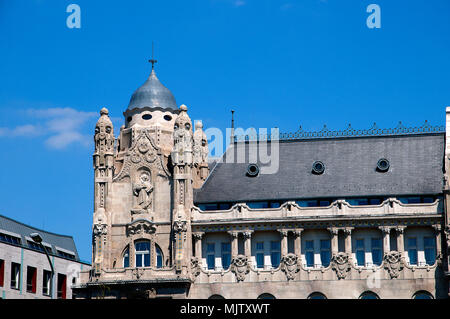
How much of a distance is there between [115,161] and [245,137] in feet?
46.9

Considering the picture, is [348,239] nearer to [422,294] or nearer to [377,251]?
[377,251]

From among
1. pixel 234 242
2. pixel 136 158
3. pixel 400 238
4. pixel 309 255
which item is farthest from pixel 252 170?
pixel 400 238

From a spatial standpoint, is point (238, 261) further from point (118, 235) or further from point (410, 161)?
point (410, 161)

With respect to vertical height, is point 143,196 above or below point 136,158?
below

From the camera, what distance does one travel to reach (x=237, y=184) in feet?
357

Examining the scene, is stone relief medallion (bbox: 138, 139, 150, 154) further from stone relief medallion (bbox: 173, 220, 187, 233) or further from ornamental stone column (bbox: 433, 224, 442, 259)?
ornamental stone column (bbox: 433, 224, 442, 259)

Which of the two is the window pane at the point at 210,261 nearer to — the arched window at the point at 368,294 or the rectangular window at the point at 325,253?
the rectangular window at the point at 325,253

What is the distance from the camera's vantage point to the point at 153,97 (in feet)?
364

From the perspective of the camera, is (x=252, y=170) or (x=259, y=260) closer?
(x=259, y=260)

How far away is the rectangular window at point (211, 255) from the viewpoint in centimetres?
10478

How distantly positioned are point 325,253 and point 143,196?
742 inches

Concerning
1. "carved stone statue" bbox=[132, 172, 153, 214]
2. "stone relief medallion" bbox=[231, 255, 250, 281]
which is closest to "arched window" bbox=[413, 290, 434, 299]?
"stone relief medallion" bbox=[231, 255, 250, 281]
